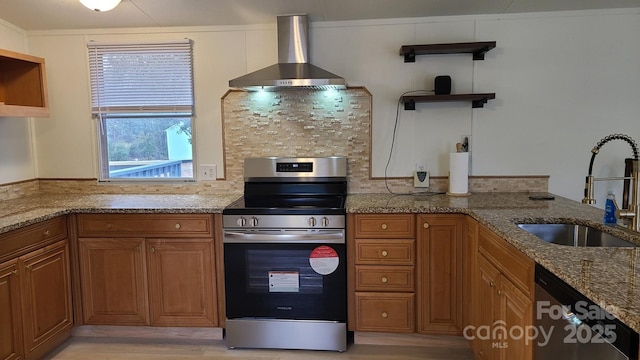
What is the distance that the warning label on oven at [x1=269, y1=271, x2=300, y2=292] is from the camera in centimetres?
240

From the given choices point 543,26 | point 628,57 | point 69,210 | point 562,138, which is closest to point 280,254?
point 69,210

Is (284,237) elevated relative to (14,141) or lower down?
lower down

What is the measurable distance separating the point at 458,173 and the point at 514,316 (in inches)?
46.6

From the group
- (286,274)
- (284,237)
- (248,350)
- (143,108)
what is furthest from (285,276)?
(143,108)

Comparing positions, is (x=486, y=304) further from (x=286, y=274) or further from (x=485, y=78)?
(x=485, y=78)

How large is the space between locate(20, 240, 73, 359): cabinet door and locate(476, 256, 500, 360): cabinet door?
2401mm

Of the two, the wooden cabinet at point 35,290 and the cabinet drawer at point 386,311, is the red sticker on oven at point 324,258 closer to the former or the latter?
the cabinet drawer at point 386,311

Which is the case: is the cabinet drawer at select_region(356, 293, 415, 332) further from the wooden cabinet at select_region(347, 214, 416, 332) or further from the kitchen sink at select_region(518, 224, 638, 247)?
the kitchen sink at select_region(518, 224, 638, 247)

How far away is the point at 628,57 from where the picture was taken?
8.87 ft

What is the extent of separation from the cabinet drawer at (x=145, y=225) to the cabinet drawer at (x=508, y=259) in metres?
1.55

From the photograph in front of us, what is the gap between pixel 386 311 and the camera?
2.45m

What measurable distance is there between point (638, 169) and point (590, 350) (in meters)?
0.91

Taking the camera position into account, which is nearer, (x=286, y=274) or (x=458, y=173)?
(x=286, y=274)

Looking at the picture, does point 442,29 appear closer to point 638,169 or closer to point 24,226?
point 638,169
